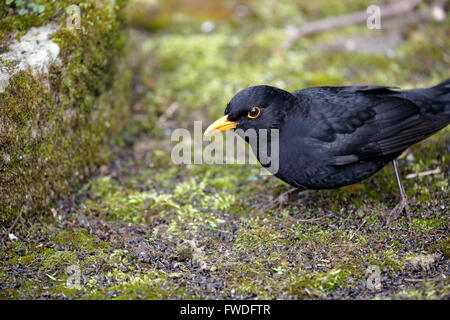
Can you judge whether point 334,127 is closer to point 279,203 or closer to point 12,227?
point 279,203

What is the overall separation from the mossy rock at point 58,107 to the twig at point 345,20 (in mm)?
3356

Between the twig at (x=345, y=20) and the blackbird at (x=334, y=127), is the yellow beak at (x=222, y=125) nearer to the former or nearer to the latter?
the blackbird at (x=334, y=127)

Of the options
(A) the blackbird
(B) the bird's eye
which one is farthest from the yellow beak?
(B) the bird's eye

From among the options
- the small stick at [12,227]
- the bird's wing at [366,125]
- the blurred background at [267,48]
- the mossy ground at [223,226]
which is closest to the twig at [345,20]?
the blurred background at [267,48]

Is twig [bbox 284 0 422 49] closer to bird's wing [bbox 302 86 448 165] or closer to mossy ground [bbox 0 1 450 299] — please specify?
mossy ground [bbox 0 1 450 299]

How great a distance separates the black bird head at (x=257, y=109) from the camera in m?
4.51

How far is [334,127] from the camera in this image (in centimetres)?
448

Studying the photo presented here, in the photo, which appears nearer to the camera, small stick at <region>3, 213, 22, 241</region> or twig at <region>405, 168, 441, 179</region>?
small stick at <region>3, 213, 22, 241</region>

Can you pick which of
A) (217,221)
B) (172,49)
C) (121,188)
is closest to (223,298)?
(217,221)

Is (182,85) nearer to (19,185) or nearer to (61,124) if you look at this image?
(61,124)

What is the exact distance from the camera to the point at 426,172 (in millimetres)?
5148

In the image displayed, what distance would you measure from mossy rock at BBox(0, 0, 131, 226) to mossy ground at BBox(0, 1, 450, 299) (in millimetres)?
292

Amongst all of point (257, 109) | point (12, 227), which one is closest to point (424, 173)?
point (257, 109)

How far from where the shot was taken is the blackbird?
14.6 feet
